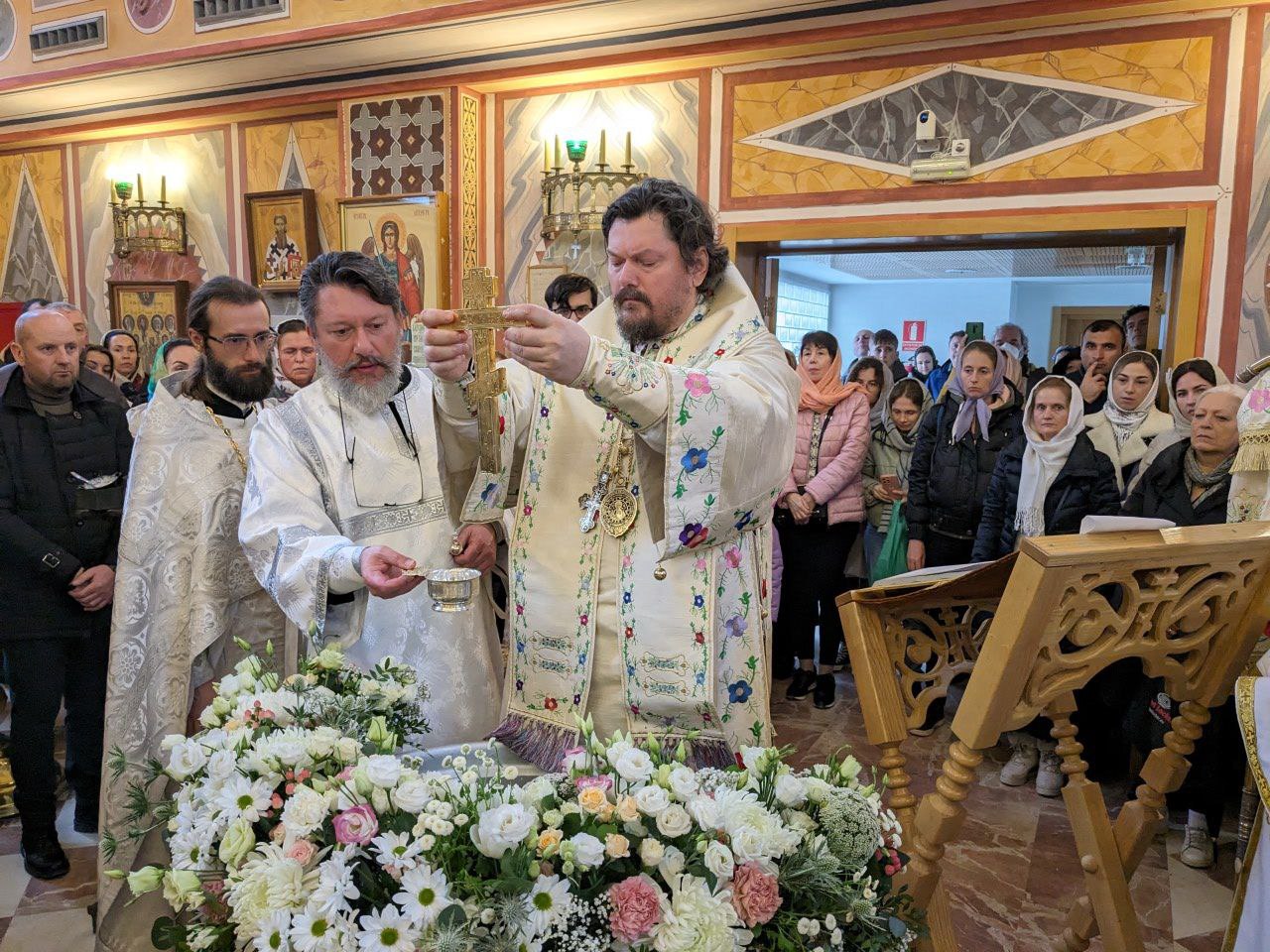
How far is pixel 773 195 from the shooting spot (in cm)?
597

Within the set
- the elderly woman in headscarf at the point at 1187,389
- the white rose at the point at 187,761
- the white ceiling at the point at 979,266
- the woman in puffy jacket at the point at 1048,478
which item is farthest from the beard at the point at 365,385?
the white ceiling at the point at 979,266

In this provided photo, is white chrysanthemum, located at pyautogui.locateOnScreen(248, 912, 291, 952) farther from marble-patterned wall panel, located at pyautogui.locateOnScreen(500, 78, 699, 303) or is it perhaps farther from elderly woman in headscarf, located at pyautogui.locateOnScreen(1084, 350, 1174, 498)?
marble-patterned wall panel, located at pyautogui.locateOnScreen(500, 78, 699, 303)

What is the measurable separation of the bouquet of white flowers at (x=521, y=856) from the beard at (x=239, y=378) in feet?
5.02

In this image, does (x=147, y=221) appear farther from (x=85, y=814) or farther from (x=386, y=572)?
(x=386, y=572)

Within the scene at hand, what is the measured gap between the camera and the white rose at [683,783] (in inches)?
48.6

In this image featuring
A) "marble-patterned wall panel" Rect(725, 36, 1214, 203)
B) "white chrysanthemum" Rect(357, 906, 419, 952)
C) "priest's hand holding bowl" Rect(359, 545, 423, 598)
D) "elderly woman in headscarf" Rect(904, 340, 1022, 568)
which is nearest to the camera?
"white chrysanthemum" Rect(357, 906, 419, 952)

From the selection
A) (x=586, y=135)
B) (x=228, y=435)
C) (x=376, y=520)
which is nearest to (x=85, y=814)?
(x=228, y=435)

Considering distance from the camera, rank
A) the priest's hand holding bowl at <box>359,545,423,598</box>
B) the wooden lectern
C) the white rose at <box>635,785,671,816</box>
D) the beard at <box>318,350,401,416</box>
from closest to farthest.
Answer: the white rose at <box>635,785,671,816</box> < the wooden lectern < the priest's hand holding bowl at <box>359,545,423,598</box> < the beard at <box>318,350,401,416</box>

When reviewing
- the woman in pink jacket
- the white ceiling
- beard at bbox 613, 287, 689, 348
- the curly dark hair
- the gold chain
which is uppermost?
the white ceiling

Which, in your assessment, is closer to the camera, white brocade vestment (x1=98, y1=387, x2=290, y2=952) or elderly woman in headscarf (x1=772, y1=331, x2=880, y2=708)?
white brocade vestment (x1=98, y1=387, x2=290, y2=952)

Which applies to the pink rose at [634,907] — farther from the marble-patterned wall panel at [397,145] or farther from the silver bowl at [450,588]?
the marble-patterned wall panel at [397,145]

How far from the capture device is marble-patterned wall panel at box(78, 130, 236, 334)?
7953 mm

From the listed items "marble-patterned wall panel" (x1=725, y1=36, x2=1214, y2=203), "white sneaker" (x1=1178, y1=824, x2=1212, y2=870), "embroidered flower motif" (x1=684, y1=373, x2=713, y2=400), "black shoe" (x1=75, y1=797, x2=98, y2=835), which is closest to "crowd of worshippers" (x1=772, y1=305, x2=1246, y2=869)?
"white sneaker" (x1=1178, y1=824, x2=1212, y2=870)

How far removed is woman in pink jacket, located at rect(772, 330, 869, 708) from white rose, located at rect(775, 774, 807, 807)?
3696 millimetres
